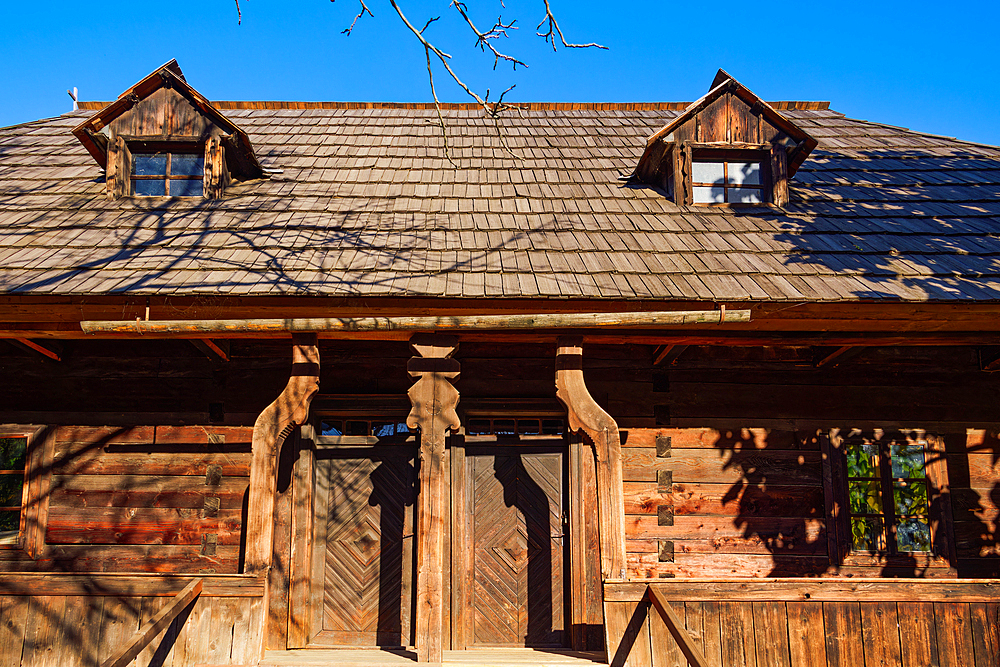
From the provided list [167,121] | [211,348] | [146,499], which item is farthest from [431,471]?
[167,121]

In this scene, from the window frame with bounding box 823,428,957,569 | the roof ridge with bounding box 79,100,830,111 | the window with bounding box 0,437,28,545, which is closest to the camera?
the window frame with bounding box 823,428,957,569

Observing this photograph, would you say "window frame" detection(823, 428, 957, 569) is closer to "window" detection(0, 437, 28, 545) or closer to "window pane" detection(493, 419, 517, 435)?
"window pane" detection(493, 419, 517, 435)

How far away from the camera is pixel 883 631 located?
16.3ft

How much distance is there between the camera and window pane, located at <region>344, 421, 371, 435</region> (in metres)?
7.00

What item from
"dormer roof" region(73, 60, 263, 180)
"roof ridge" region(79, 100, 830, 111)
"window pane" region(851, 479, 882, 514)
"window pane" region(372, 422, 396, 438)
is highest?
"roof ridge" region(79, 100, 830, 111)

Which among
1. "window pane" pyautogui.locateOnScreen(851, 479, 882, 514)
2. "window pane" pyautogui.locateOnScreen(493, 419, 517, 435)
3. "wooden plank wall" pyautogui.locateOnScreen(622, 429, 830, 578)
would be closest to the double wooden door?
"window pane" pyautogui.locateOnScreen(493, 419, 517, 435)

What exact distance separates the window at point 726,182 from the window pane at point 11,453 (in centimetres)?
791

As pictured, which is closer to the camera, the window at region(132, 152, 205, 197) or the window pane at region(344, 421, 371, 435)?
the window pane at region(344, 421, 371, 435)

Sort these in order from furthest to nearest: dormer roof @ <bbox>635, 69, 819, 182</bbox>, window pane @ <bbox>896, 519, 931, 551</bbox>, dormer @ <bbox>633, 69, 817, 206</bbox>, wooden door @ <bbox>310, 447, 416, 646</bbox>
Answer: dormer roof @ <bbox>635, 69, 819, 182</bbox>, dormer @ <bbox>633, 69, 817, 206</bbox>, window pane @ <bbox>896, 519, 931, 551</bbox>, wooden door @ <bbox>310, 447, 416, 646</bbox>

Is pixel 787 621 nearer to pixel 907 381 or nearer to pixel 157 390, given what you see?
pixel 907 381

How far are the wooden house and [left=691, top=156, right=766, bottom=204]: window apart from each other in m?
0.04

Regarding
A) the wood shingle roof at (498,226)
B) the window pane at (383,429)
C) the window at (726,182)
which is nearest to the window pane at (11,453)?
the wood shingle roof at (498,226)

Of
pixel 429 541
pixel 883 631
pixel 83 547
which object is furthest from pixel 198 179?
pixel 883 631

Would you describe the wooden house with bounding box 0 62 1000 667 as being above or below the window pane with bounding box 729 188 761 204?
below
